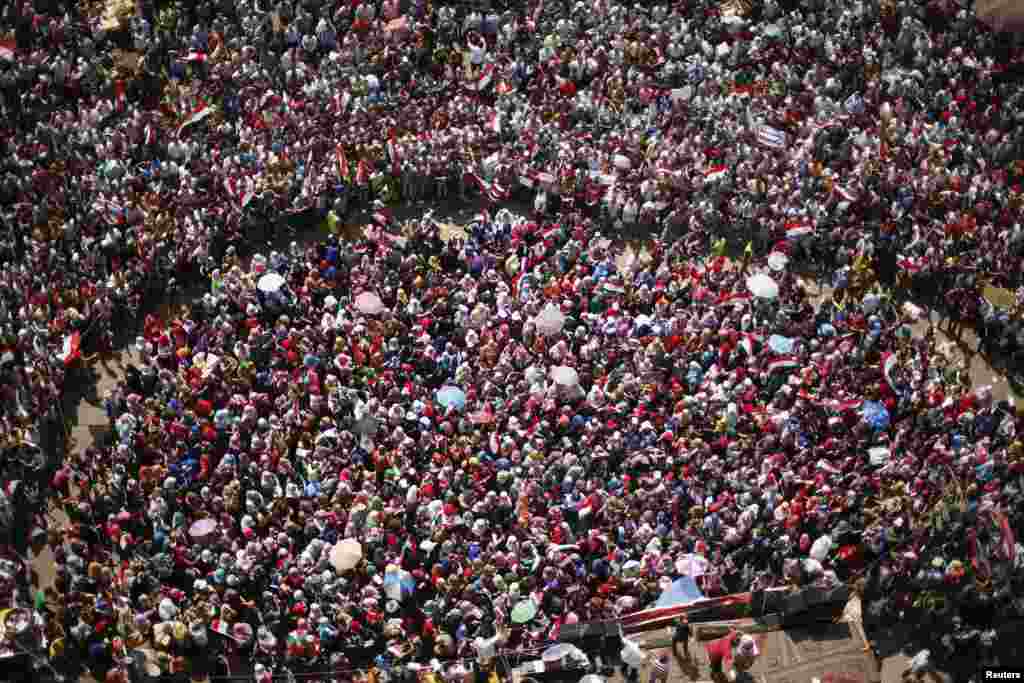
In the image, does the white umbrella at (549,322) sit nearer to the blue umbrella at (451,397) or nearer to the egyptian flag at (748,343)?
the blue umbrella at (451,397)

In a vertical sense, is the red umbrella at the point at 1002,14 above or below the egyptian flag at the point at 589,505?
above

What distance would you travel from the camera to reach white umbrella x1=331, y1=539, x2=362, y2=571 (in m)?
20.9

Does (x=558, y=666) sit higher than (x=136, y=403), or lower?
lower

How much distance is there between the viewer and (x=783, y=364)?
82.7 ft

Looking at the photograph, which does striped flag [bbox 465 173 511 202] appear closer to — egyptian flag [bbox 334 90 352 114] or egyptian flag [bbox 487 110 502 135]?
egyptian flag [bbox 487 110 502 135]

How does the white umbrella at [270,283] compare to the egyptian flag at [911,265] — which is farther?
the egyptian flag at [911,265]

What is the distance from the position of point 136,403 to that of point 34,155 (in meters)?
9.69

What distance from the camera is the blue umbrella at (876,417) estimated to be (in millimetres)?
24328

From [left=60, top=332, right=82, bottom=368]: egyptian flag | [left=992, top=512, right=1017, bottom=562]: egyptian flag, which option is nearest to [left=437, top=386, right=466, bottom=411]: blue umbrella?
[left=60, top=332, right=82, bottom=368]: egyptian flag

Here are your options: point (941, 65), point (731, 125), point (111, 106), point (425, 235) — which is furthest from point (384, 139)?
point (941, 65)

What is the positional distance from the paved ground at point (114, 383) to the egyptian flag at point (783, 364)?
14.8ft

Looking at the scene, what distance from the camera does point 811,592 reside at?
2200cm

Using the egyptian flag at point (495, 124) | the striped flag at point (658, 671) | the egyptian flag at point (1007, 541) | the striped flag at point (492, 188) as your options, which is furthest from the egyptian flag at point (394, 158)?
the egyptian flag at point (1007, 541)

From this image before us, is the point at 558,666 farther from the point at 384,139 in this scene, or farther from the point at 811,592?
the point at 384,139
